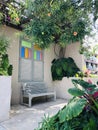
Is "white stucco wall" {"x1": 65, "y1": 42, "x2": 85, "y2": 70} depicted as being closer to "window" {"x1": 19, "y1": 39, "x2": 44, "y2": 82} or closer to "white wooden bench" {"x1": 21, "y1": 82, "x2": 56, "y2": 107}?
"window" {"x1": 19, "y1": 39, "x2": 44, "y2": 82}

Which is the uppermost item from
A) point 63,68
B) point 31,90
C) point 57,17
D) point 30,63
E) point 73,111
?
point 57,17

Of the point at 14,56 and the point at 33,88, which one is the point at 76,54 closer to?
the point at 33,88

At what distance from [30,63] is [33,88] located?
3.93 ft

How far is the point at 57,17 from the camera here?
3.67 m

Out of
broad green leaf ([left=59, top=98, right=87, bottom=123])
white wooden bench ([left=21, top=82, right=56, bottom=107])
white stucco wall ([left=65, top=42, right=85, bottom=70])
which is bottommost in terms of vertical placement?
white wooden bench ([left=21, top=82, right=56, bottom=107])

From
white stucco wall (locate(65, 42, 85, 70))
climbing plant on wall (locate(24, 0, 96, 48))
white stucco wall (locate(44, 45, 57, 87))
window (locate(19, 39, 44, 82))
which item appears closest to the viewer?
climbing plant on wall (locate(24, 0, 96, 48))

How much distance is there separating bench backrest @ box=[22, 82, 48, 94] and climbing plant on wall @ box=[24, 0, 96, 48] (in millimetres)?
3099

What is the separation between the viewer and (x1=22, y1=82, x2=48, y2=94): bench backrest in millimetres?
6340

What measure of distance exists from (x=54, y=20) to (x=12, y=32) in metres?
3.32

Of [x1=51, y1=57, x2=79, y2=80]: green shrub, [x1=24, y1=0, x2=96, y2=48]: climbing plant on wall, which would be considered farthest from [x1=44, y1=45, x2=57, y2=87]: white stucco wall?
[x1=24, y1=0, x2=96, y2=48]: climbing plant on wall

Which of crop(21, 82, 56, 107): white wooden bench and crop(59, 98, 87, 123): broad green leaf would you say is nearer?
crop(59, 98, 87, 123): broad green leaf

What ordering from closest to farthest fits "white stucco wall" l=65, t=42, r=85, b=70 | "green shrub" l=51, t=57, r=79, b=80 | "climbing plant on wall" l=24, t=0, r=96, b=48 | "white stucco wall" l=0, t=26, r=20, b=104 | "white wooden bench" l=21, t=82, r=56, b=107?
"climbing plant on wall" l=24, t=0, r=96, b=48, "white wooden bench" l=21, t=82, r=56, b=107, "white stucco wall" l=0, t=26, r=20, b=104, "green shrub" l=51, t=57, r=79, b=80, "white stucco wall" l=65, t=42, r=85, b=70

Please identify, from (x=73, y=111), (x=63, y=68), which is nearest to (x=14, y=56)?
(x=63, y=68)

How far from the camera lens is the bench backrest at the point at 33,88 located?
634cm
